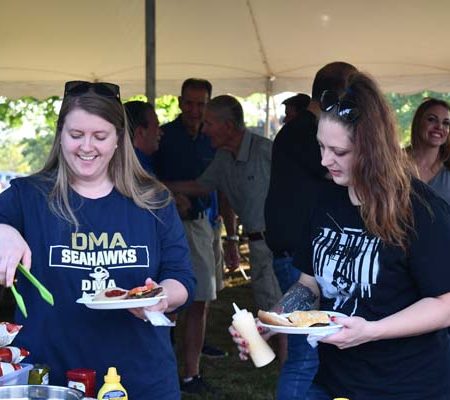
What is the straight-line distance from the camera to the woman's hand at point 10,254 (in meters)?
1.77

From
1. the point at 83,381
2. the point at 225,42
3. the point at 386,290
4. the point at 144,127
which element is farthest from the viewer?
the point at 225,42

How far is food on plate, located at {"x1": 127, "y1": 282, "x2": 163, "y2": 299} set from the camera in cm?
189

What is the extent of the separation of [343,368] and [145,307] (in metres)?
0.56

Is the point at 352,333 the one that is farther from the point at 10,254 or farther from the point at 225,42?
the point at 225,42

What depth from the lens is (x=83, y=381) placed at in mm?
1856

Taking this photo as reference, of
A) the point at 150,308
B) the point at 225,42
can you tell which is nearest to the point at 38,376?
the point at 150,308

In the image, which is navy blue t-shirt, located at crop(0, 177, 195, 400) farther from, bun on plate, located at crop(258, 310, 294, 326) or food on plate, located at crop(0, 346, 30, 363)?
bun on plate, located at crop(258, 310, 294, 326)

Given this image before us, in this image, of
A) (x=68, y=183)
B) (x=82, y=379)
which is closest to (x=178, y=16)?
(x=68, y=183)

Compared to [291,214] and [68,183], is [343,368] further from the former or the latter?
[291,214]

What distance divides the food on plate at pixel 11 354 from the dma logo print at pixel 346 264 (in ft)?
2.64

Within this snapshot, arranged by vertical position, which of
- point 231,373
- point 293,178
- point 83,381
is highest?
point 293,178

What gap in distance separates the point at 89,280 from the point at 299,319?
558 millimetres

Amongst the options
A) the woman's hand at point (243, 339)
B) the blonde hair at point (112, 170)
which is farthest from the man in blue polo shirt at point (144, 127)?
the woman's hand at point (243, 339)

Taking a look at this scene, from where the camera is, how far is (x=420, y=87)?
789 cm
